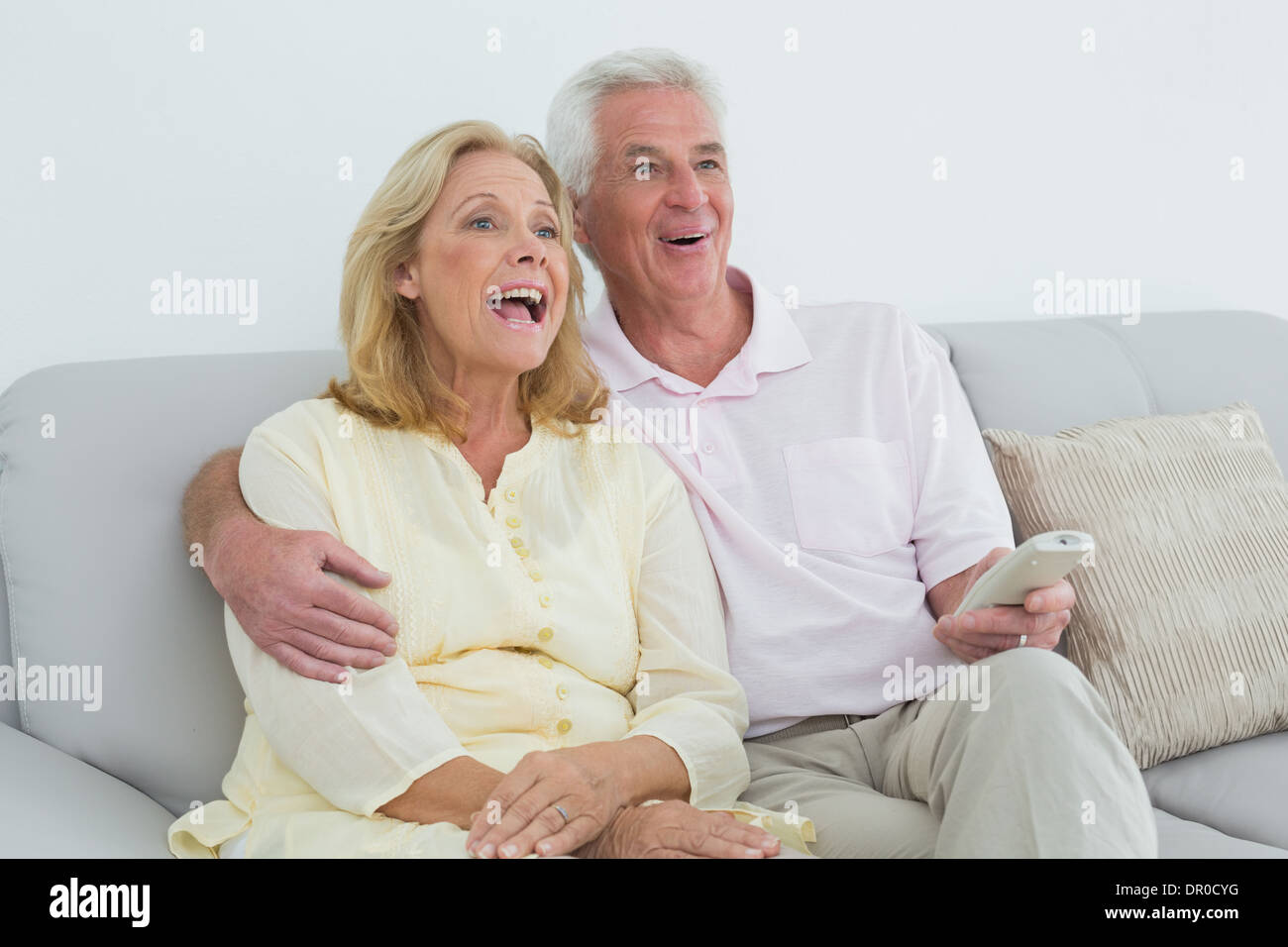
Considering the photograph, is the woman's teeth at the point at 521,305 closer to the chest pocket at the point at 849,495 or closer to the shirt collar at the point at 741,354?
the shirt collar at the point at 741,354

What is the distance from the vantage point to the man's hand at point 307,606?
129 centimetres

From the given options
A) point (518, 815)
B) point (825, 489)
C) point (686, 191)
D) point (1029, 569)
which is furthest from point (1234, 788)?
point (686, 191)

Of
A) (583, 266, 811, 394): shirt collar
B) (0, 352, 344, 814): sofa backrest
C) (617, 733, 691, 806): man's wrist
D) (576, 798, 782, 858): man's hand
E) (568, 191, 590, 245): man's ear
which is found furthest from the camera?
(568, 191, 590, 245): man's ear

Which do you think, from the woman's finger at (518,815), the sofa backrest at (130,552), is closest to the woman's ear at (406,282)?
the sofa backrest at (130,552)

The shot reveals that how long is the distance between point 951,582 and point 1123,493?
1.07 feet

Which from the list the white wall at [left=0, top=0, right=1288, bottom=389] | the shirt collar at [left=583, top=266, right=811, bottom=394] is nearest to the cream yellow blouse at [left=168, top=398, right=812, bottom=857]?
the shirt collar at [left=583, top=266, right=811, bottom=394]

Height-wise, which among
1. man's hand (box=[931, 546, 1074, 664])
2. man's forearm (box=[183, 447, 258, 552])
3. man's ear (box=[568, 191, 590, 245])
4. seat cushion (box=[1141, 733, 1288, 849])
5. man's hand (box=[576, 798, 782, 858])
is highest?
man's ear (box=[568, 191, 590, 245])

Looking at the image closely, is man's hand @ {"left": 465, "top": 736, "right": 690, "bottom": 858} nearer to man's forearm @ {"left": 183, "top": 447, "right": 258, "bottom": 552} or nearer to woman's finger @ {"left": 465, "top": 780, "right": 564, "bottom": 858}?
woman's finger @ {"left": 465, "top": 780, "right": 564, "bottom": 858}

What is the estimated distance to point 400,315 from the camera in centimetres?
165

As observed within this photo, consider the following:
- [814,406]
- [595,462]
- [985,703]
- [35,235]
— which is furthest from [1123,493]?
[35,235]

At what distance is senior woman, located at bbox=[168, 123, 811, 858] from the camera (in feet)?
4.20

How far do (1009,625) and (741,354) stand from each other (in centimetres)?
60

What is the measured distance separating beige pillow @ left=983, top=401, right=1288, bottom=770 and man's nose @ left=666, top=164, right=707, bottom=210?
59cm
